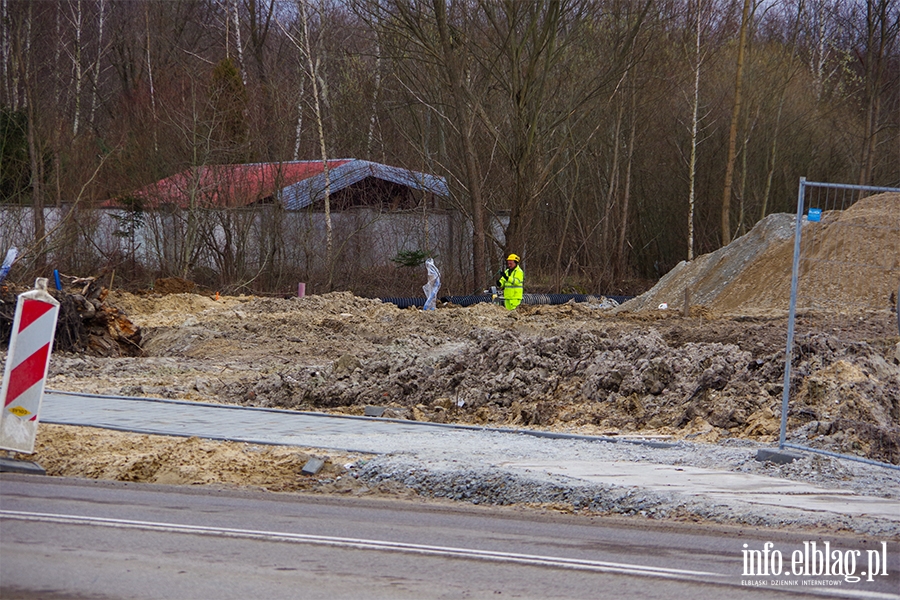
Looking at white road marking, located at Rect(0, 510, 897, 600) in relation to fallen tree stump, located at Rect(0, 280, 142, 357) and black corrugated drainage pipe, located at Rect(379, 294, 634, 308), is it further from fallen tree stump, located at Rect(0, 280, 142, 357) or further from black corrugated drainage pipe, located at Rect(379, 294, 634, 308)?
black corrugated drainage pipe, located at Rect(379, 294, 634, 308)

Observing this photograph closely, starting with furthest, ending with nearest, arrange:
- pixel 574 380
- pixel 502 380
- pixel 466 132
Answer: pixel 466 132 < pixel 502 380 < pixel 574 380

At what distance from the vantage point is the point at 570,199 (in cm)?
3834

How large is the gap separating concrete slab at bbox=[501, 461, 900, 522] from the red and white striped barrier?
411cm

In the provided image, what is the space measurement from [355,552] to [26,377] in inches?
Answer: 156

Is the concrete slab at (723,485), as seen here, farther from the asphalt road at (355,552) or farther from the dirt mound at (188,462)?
the dirt mound at (188,462)

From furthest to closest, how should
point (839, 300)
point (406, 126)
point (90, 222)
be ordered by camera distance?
point (406, 126) < point (90, 222) < point (839, 300)

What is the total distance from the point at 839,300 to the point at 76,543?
8.15 metres

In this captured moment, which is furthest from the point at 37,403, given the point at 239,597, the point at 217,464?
the point at 239,597

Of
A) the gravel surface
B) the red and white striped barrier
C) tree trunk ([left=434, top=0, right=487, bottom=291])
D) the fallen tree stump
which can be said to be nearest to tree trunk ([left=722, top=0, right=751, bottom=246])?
tree trunk ([left=434, top=0, right=487, bottom=291])

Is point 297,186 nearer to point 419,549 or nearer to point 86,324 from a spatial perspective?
point 86,324

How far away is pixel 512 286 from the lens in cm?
2403

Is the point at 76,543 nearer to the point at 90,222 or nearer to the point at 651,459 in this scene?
the point at 651,459

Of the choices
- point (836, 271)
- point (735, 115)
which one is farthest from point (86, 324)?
point (735, 115)

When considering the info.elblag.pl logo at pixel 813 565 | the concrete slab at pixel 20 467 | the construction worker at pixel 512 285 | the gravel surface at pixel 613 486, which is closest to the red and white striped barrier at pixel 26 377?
the concrete slab at pixel 20 467
